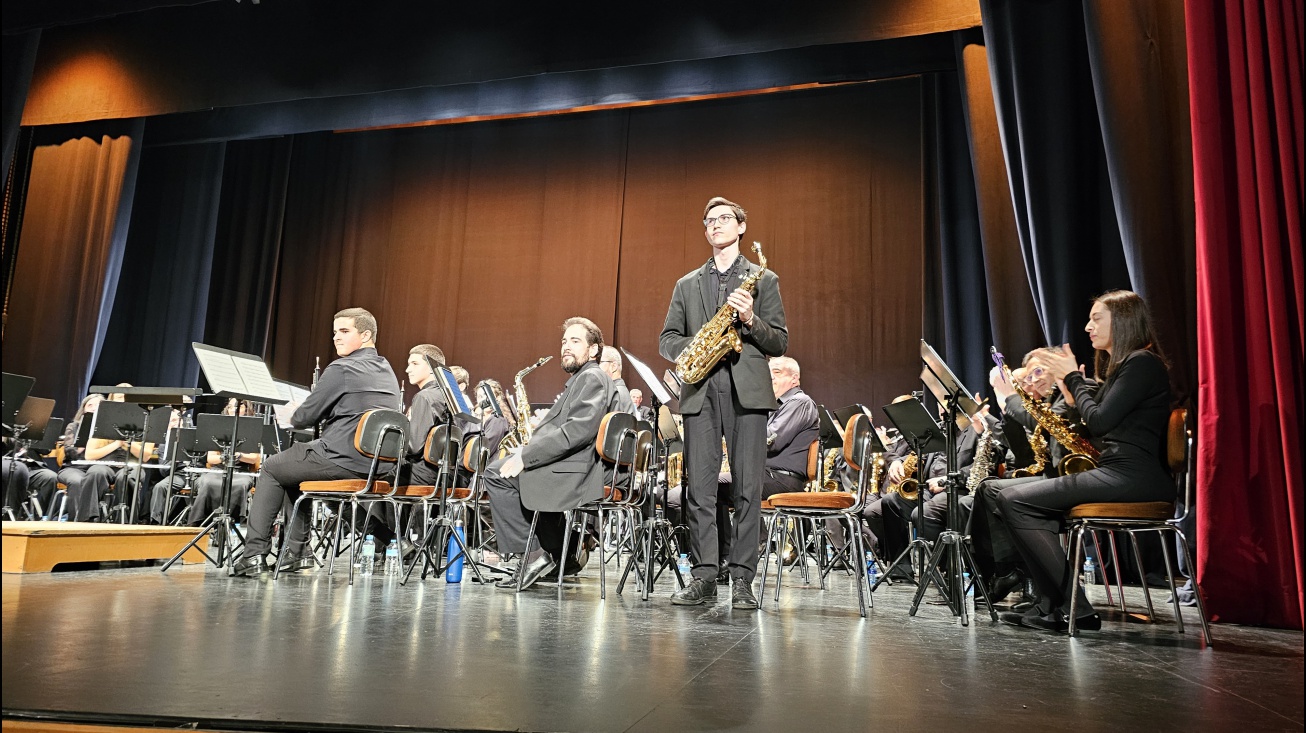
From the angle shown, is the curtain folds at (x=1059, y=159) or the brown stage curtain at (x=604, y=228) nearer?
the curtain folds at (x=1059, y=159)

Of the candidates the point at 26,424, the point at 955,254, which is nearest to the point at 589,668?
the point at 26,424

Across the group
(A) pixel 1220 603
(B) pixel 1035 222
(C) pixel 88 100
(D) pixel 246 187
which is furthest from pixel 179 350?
(A) pixel 1220 603

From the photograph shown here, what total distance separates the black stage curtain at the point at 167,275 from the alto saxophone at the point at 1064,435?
9493 mm

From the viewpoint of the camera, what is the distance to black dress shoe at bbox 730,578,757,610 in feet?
11.2

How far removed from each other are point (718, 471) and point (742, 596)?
0.50 metres

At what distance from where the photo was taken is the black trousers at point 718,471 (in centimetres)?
352

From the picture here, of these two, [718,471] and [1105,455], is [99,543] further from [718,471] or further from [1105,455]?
[1105,455]

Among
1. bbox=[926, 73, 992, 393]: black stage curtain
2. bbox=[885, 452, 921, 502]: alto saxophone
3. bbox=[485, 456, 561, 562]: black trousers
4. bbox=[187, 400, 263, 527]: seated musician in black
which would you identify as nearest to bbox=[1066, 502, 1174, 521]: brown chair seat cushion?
bbox=[885, 452, 921, 502]: alto saxophone

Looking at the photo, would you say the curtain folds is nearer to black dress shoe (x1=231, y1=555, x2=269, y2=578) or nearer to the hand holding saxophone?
the hand holding saxophone

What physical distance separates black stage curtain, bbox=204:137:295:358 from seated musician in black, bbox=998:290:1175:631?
965cm

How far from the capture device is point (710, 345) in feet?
11.5

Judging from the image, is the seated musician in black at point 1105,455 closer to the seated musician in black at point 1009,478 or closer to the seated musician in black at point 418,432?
the seated musician in black at point 1009,478

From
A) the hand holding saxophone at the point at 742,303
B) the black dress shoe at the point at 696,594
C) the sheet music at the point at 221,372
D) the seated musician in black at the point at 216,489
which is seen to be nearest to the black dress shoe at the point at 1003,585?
the black dress shoe at the point at 696,594

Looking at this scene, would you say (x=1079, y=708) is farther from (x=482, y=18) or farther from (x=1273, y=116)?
(x=482, y=18)
